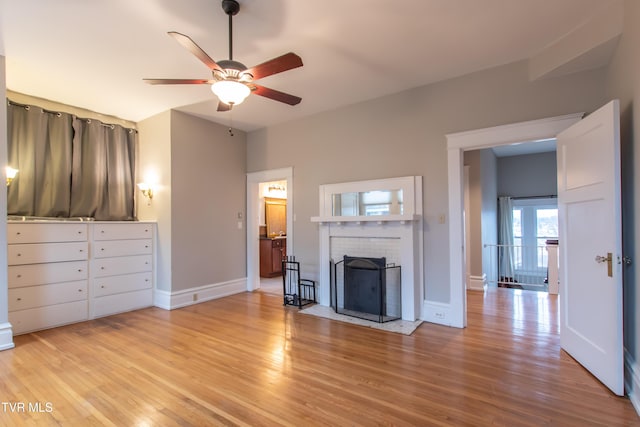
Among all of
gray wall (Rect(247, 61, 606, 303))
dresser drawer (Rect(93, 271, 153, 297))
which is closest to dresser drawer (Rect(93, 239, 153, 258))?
dresser drawer (Rect(93, 271, 153, 297))

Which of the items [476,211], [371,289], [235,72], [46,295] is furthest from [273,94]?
[476,211]

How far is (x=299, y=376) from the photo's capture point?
2.51 metres

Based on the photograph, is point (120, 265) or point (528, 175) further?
point (528, 175)

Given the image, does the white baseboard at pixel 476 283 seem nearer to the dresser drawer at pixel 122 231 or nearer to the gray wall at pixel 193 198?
the gray wall at pixel 193 198

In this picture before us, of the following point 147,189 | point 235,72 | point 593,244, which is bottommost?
point 593,244

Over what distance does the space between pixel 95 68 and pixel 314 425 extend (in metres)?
3.95

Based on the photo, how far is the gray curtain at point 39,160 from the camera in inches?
152

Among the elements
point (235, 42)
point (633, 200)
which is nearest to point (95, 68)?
point (235, 42)

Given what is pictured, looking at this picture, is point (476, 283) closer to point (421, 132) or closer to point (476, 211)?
point (476, 211)

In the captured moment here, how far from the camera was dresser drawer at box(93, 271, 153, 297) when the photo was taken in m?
4.17

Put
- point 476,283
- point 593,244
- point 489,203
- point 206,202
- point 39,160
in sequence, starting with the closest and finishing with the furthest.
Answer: point 593,244
point 39,160
point 206,202
point 476,283
point 489,203

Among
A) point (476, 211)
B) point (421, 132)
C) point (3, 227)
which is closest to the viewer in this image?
point (3, 227)

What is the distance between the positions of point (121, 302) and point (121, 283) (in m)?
0.26

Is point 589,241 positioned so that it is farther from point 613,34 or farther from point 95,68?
point 95,68
